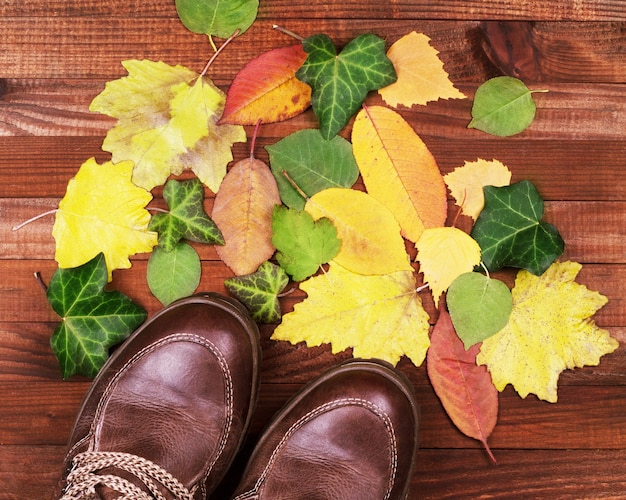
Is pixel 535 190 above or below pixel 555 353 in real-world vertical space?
above

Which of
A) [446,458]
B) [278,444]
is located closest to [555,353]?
[446,458]

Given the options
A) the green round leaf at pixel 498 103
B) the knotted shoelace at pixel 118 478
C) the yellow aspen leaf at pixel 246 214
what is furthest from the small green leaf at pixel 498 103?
the knotted shoelace at pixel 118 478

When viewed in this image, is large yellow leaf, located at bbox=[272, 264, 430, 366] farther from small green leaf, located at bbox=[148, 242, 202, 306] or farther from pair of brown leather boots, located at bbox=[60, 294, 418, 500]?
small green leaf, located at bbox=[148, 242, 202, 306]

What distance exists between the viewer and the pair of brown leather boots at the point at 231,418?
1021 mm

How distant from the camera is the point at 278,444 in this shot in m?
1.04

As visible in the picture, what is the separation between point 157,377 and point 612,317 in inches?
31.8

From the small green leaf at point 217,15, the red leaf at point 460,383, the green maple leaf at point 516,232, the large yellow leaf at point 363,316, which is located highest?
the small green leaf at point 217,15

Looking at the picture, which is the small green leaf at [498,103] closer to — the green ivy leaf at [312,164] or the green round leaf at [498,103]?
the green round leaf at [498,103]

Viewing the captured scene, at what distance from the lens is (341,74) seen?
102cm

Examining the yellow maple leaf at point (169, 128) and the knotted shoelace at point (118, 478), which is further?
the yellow maple leaf at point (169, 128)

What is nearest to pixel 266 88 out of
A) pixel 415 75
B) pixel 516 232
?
pixel 415 75

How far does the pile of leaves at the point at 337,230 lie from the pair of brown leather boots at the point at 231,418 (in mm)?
59

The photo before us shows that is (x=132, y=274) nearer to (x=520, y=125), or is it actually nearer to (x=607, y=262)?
(x=520, y=125)

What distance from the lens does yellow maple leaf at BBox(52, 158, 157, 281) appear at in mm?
1062
